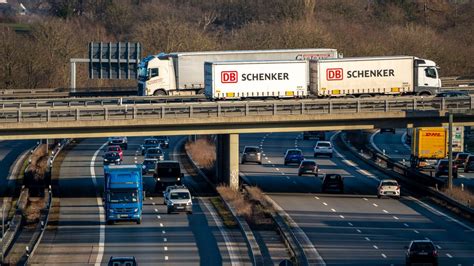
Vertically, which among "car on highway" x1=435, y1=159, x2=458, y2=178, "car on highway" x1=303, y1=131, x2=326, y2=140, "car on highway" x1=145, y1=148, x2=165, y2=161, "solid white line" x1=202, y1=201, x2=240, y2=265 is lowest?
"solid white line" x1=202, y1=201, x2=240, y2=265

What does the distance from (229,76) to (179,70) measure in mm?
9088

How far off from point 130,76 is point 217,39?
64909 millimetres

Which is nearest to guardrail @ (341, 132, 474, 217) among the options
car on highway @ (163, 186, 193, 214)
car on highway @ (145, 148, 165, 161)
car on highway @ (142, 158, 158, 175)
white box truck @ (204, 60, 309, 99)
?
white box truck @ (204, 60, 309, 99)

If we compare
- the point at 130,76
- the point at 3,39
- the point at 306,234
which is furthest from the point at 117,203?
the point at 3,39

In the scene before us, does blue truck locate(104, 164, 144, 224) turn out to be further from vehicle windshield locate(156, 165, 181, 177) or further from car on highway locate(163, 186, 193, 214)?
vehicle windshield locate(156, 165, 181, 177)

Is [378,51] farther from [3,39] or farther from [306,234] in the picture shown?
[306,234]

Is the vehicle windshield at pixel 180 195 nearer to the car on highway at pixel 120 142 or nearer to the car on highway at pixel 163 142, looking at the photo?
the car on highway at pixel 163 142

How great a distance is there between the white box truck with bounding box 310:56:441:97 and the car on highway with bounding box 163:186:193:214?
1775cm

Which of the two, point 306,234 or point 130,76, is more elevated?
point 130,76

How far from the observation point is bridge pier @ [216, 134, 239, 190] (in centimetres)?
7356

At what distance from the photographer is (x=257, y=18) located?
173 meters

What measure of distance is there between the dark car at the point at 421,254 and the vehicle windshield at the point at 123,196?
16.9m

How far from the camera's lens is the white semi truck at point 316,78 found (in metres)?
80.8

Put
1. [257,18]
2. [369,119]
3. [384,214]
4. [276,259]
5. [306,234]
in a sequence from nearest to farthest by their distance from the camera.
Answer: [276,259]
[306,234]
[384,214]
[369,119]
[257,18]
